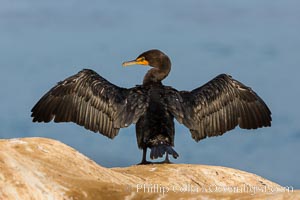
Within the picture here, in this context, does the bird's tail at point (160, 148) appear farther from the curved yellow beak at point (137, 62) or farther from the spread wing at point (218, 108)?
the curved yellow beak at point (137, 62)

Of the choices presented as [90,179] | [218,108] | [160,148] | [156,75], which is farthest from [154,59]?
[90,179]

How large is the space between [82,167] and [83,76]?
5110mm

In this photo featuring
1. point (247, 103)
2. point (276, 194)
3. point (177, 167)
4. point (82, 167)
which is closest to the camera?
point (276, 194)

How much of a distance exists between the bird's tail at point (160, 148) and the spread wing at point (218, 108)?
742 mm

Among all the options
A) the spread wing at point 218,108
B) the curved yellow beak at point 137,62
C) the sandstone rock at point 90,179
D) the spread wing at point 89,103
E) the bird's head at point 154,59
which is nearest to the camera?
the sandstone rock at point 90,179

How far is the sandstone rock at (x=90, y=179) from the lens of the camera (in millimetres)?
10148

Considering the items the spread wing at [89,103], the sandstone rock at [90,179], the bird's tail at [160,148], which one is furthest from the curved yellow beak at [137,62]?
the sandstone rock at [90,179]

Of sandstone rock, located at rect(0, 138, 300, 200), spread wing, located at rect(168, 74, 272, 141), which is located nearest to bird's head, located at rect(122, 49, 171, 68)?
spread wing, located at rect(168, 74, 272, 141)

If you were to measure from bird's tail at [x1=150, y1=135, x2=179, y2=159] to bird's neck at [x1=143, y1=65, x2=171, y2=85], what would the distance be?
1807mm

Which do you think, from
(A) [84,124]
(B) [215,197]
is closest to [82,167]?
(B) [215,197]

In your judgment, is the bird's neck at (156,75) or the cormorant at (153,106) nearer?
the cormorant at (153,106)

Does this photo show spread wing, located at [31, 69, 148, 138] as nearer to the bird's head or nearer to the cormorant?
the cormorant

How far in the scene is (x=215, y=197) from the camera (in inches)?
392

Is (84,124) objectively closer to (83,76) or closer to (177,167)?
(83,76)
